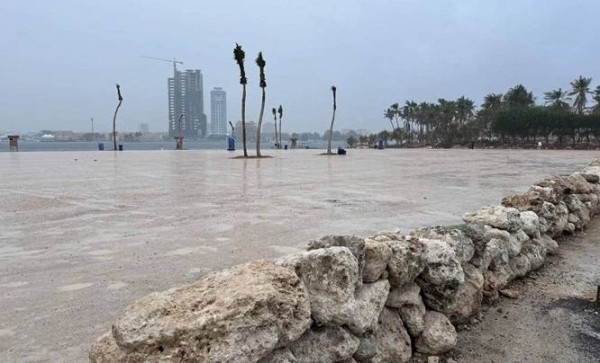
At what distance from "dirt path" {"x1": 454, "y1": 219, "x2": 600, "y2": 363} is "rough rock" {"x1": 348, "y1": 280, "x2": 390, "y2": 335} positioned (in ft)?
2.27

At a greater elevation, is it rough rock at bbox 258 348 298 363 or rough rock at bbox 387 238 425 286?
rough rock at bbox 387 238 425 286

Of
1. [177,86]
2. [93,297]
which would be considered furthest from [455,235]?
[177,86]

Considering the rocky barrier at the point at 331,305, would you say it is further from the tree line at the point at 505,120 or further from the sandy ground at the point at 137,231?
the tree line at the point at 505,120

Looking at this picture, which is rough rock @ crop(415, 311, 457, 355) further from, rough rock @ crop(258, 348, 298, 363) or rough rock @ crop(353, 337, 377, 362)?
rough rock @ crop(258, 348, 298, 363)

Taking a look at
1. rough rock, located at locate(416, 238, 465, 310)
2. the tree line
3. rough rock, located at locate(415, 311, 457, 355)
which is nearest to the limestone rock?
rough rock, located at locate(415, 311, 457, 355)

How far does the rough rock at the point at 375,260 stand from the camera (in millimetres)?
2836

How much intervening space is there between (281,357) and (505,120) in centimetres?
6985

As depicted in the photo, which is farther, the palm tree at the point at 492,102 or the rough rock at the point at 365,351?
the palm tree at the point at 492,102

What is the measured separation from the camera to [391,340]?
279 cm

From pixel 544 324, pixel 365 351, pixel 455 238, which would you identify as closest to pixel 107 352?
pixel 365 351

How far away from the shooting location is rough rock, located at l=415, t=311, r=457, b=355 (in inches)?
115

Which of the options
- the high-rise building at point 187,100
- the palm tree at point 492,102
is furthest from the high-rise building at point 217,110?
the palm tree at point 492,102

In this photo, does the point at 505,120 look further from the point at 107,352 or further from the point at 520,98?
the point at 107,352

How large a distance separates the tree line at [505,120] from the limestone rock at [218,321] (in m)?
67.7
